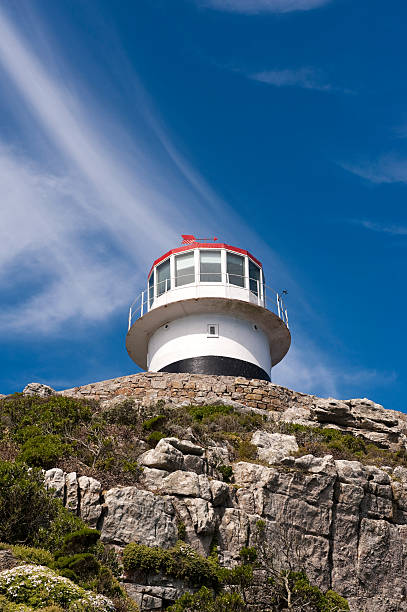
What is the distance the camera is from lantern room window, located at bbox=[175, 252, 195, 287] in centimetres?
2803

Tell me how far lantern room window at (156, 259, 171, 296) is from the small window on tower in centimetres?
258

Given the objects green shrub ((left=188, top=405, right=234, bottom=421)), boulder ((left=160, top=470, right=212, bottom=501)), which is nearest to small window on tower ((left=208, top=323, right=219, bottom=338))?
green shrub ((left=188, top=405, right=234, bottom=421))

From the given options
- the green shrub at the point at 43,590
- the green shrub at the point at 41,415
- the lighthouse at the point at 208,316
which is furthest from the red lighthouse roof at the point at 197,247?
the green shrub at the point at 43,590

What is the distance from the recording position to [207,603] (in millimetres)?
12203

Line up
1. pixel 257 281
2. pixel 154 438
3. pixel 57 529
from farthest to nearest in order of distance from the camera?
pixel 257 281 → pixel 154 438 → pixel 57 529

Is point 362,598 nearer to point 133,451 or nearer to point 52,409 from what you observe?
point 133,451

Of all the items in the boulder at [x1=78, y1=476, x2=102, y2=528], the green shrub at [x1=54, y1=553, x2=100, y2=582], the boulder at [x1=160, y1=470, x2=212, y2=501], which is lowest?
the green shrub at [x1=54, y1=553, x2=100, y2=582]

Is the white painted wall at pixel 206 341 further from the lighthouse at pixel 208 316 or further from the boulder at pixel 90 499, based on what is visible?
the boulder at pixel 90 499

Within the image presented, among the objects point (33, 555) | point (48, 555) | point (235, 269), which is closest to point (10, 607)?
point (33, 555)

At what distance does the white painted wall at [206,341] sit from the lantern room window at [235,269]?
5.45 ft

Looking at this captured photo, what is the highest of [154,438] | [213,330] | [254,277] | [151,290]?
[254,277]

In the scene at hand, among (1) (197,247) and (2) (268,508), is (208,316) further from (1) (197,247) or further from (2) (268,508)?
(2) (268,508)

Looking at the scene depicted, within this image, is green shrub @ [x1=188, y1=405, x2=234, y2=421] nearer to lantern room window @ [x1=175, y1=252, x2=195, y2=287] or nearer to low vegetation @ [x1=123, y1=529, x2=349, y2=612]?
low vegetation @ [x1=123, y1=529, x2=349, y2=612]

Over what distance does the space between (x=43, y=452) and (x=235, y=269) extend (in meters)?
15.1
